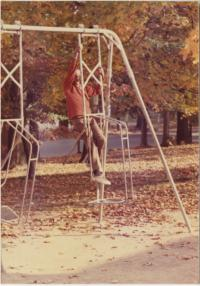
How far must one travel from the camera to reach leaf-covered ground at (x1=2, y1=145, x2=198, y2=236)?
8922 mm

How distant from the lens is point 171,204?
33.7ft

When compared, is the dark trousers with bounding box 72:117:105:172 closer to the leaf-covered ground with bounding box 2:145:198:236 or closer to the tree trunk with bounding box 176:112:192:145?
the leaf-covered ground with bounding box 2:145:198:236

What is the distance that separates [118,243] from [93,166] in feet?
3.14

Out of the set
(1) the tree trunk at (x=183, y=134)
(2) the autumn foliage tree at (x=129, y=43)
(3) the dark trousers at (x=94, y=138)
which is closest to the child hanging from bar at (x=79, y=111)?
(3) the dark trousers at (x=94, y=138)

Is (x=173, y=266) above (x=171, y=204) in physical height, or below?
above

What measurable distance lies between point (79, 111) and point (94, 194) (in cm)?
474

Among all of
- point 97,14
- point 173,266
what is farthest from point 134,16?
point 173,266

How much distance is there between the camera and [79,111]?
722 cm

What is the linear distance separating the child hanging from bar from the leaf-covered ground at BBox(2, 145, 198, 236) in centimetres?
54

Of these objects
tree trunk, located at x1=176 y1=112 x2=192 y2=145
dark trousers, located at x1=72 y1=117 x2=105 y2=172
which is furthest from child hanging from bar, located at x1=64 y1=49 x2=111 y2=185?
tree trunk, located at x1=176 y1=112 x2=192 y2=145

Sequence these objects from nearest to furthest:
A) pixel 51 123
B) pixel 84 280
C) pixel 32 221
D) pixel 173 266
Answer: pixel 84 280 → pixel 173 266 → pixel 32 221 → pixel 51 123

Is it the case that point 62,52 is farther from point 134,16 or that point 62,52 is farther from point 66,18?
point 134,16

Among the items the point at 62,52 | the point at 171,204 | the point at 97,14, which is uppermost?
the point at 97,14

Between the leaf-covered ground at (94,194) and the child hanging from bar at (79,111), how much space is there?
540mm
